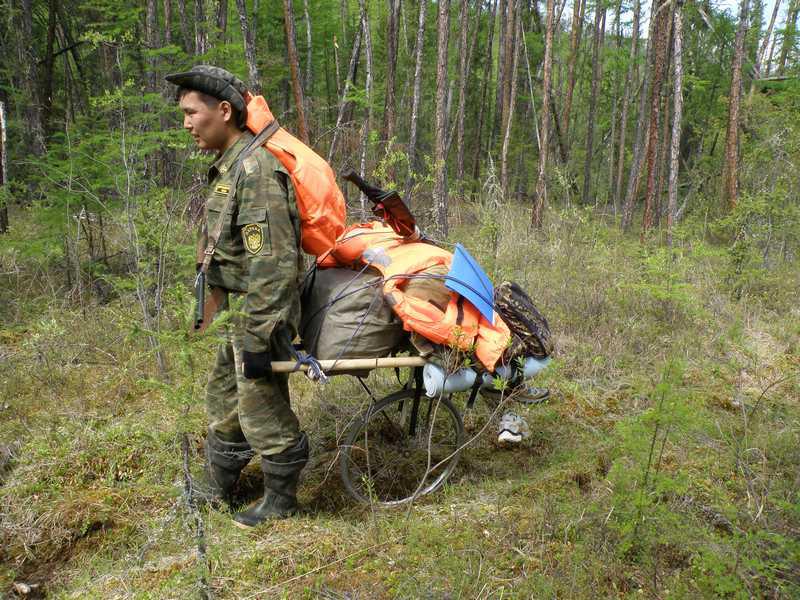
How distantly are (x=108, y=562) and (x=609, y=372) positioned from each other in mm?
4227

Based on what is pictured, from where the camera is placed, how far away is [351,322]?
316 centimetres

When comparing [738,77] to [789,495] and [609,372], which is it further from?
[789,495]

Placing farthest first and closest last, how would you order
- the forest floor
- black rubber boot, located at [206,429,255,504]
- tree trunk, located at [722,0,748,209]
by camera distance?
tree trunk, located at [722,0,748,209], black rubber boot, located at [206,429,255,504], the forest floor

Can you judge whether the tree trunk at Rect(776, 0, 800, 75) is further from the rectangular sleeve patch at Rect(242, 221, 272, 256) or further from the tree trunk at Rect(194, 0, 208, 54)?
the rectangular sleeve patch at Rect(242, 221, 272, 256)

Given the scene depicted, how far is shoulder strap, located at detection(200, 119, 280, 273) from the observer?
292cm

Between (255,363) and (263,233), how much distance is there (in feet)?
2.30

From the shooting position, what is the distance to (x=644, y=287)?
5805 mm

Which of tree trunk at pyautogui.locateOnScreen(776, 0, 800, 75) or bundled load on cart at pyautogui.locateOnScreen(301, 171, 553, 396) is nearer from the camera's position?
bundled load on cart at pyautogui.locateOnScreen(301, 171, 553, 396)

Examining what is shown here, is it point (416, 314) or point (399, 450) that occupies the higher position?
point (416, 314)

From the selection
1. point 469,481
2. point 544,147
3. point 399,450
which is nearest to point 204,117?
point 399,450

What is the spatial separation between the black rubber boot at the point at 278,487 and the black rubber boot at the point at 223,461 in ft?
0.91

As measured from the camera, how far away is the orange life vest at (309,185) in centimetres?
295

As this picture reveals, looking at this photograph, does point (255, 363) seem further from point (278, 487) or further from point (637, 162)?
point (637, 162)

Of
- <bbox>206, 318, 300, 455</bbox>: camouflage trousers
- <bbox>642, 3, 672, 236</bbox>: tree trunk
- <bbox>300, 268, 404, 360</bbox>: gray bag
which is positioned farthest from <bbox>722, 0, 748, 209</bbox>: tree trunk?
<bbox>206, 318, 300, 455</bbox>: camouflage trousers
